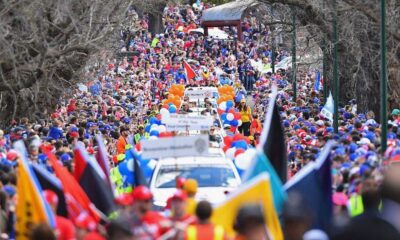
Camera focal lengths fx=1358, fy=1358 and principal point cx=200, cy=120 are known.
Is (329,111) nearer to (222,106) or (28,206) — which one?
(222,106)

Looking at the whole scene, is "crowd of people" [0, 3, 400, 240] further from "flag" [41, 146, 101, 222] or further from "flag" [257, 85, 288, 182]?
"flag" [257, 85, 288, 182]

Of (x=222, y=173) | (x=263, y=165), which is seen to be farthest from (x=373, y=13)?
(x=263, y=165)

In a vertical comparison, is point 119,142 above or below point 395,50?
below

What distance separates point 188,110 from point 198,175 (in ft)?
55.2

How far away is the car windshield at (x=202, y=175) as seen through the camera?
61.9 ft

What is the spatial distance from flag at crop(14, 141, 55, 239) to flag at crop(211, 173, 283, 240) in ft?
5.16

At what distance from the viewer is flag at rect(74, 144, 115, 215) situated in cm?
1517

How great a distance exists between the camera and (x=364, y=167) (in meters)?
15.6

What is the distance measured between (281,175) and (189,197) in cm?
371

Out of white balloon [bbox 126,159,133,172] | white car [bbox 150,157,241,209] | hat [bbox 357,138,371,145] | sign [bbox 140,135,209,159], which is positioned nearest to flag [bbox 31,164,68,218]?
sign [bbox 140,135,209,159]

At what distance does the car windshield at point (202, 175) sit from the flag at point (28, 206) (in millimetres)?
5752

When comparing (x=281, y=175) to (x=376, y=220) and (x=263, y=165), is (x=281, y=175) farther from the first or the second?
(x=376, y=220)

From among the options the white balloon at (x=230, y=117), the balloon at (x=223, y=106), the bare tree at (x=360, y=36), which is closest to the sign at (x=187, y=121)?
the bare tree at (x=360, y=36)

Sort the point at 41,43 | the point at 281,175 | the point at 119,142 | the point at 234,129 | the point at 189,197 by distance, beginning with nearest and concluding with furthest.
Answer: the point at 189,197
the point at 281,175
the point at 41,43
the point at 119,142
the point at 234,129
